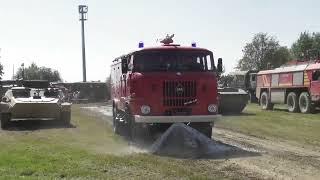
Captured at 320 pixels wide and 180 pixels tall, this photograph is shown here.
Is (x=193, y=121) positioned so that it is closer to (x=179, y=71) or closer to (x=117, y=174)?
(x=179, y=71)

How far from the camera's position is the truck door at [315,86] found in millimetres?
28516

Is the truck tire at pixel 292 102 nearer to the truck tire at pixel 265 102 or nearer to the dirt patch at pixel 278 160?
the truck tire at pixel 265 102

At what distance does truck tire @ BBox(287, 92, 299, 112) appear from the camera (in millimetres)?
30719

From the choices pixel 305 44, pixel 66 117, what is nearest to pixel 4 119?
pixel 66 117

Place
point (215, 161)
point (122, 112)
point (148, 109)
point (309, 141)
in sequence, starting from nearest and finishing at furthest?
point (215, 161)
point (148, 109)
point (309, 141)
point (122, 112)

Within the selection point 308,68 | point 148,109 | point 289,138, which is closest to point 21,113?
point 148,109

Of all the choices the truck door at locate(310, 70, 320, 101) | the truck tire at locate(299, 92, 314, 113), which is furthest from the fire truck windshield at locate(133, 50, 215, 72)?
the truck tire at locate(299, 92, 314, 113)

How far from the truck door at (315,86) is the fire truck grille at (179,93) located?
51.1ft

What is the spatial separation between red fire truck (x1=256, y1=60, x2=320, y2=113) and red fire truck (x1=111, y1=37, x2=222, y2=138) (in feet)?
49.3

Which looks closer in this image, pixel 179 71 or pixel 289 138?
pixel 179 71

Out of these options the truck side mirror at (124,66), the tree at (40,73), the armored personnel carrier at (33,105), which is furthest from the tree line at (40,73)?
the truck side mirror at (124,66)

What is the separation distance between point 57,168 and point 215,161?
3247mm

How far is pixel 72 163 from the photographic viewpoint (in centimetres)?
1112

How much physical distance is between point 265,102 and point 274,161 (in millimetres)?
23410
